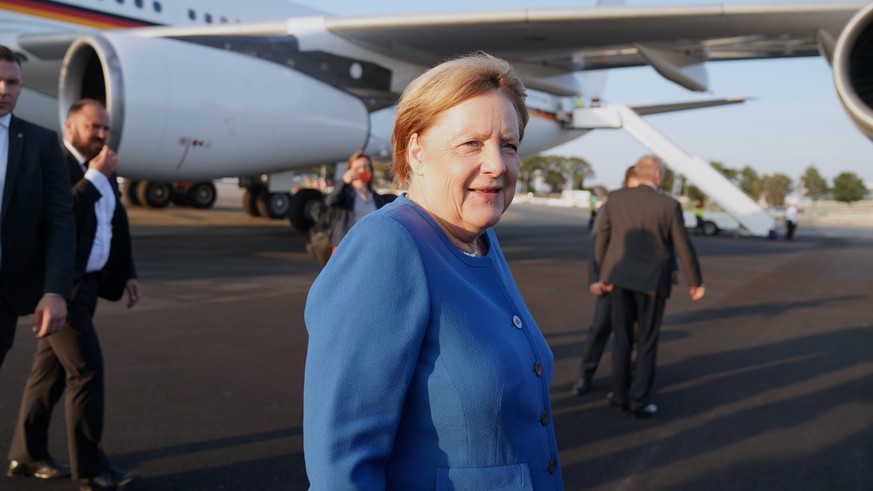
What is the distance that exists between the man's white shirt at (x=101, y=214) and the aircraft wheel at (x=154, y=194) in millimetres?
17723

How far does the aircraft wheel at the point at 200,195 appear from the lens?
21.1 metres

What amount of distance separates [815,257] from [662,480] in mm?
15522

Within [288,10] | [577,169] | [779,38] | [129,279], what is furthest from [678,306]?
[577,169]

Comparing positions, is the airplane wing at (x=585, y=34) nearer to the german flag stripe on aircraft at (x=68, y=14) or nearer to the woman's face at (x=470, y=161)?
the german flag stripe on aircraft at (x=68, y=14)

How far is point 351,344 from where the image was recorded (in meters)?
1.16

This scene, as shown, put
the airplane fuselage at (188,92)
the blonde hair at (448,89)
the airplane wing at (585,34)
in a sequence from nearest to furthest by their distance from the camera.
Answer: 1. the blonde hair at (448,89)
2. the airplane fuselage at (188,92)
3. the airplane wing at (585,34)


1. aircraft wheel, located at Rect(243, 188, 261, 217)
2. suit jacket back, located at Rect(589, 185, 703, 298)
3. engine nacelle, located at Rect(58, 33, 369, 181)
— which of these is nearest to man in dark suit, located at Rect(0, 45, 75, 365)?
suit jacket back, located at Rect(589, 185, 703, 298)

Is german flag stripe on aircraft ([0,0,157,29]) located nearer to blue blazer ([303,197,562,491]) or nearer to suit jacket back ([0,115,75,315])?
suit jacket back ([0,115,75,315])

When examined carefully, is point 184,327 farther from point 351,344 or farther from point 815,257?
point 815,257

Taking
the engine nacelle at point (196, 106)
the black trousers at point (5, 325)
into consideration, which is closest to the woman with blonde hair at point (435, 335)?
the black trousers at point (5, 325)

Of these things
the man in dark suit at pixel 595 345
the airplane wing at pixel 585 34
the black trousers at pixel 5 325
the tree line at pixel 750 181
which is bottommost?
the tree line at pixel 750 181

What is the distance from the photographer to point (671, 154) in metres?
18.1

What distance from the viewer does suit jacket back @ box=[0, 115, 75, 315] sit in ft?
8.73

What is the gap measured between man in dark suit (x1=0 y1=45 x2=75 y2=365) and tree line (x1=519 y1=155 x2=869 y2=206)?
83176 millimetres
